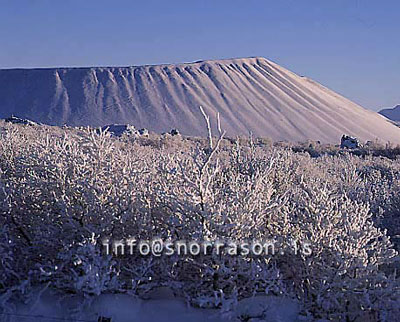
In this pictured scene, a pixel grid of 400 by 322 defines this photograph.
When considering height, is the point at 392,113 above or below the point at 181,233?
above

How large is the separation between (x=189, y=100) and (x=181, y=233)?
48670 millimetres

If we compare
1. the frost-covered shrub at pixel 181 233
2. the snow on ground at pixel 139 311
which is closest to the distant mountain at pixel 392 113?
the frost-covered shrub at pixel 181 233

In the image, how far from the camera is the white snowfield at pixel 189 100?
48781mm

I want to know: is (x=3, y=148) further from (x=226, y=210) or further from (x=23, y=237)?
(x=226, y=210)

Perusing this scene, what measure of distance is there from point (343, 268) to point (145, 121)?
45390mm

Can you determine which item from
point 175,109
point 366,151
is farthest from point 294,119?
point 366,151

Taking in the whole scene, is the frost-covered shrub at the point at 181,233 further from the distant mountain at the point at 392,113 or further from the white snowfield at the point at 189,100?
the distant mountain at the point at 392,113

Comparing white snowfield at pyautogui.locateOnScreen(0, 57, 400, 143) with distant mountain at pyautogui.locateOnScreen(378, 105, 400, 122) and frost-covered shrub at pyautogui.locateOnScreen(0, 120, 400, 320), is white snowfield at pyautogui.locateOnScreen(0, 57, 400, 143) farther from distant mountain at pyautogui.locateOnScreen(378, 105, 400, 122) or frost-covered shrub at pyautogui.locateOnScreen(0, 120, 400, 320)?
distant mountain at pyautogui.locateOnScreen(378, 105, 400, 122)

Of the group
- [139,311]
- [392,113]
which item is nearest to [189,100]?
[139,311]

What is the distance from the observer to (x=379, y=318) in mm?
4570

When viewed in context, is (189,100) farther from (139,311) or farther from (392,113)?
(392,113)

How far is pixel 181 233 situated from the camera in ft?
16.5

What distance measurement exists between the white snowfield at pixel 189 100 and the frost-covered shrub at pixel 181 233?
130ft

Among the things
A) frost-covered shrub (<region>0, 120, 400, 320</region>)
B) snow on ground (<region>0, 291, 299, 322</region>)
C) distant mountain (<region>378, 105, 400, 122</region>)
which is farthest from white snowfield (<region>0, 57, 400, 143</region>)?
distant mountain (<region>378, 105, 400, 122</region>)
